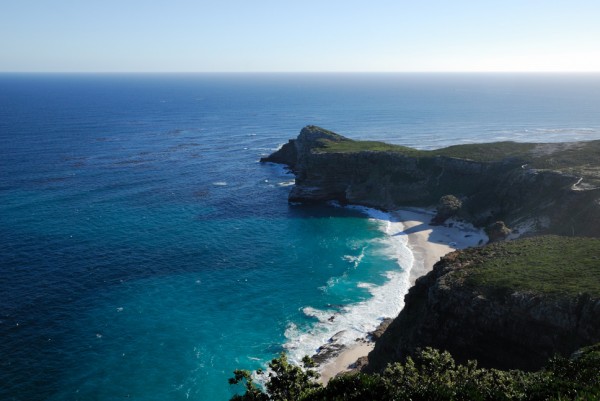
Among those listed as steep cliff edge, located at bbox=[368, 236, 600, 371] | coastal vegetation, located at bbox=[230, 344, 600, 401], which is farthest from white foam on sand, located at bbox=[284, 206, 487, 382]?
coastal vegetation, located at bbox=[230, 344, 600, 401]

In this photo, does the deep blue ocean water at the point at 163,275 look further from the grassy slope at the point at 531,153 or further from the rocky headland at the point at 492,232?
the grassy slope at the point at 531,153

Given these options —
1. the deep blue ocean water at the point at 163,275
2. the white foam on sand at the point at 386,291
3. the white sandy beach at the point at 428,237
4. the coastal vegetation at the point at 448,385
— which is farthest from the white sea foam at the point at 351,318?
the coastal vegetation at the point at 448,385

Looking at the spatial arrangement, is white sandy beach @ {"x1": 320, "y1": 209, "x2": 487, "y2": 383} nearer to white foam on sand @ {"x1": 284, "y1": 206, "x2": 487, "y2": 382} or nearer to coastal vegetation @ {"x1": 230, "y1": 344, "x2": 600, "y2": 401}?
white foam on sand @ {"x1": 284, "y1": 206, "x2": 487, "y2": 382}

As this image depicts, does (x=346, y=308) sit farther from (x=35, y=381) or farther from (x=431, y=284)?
(x=35, y=381)

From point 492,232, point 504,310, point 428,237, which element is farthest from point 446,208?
point 504,310

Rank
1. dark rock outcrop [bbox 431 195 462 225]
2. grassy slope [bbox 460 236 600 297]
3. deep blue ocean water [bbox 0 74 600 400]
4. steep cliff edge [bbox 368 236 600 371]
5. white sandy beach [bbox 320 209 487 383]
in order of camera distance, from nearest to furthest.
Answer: steep cliff edge [bbox 368 236 600 371], grassy slope [bbox 460 236 600 297], deep blue ocean water [bbox 0 74 600 400], white sandy beach [bbox 320 209 487 383], dark rock outcrop [bbox 431 195 462 225]

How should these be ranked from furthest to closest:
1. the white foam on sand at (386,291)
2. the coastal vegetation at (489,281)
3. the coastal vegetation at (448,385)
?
the white foam on sand at (386,291) → the coastal vegetation at (489,281) → the coastal vegetation at (448,385)
